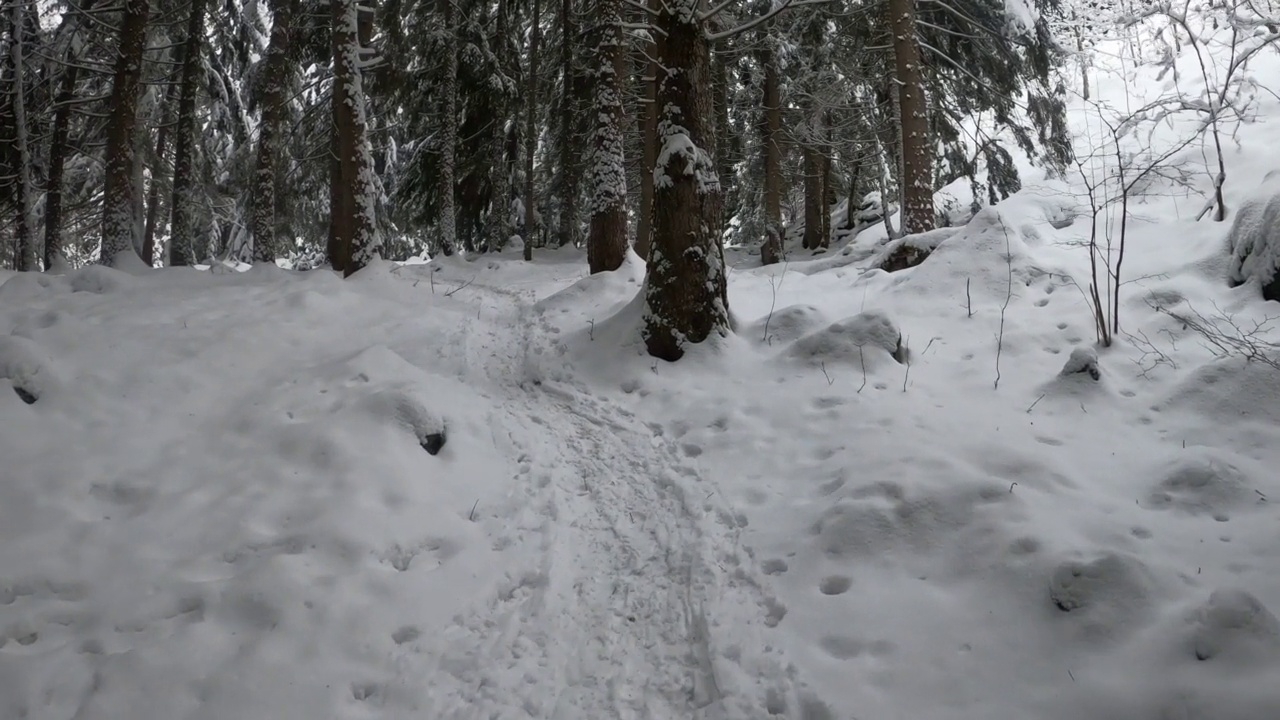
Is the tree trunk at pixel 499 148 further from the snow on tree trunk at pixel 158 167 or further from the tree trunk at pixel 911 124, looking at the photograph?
the tree trunk at pixel 911 124

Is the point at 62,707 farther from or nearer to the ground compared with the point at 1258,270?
nearer to the ground

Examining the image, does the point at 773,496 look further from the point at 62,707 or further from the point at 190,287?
the point at 190,287

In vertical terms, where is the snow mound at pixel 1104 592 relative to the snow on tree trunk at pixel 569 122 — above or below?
below

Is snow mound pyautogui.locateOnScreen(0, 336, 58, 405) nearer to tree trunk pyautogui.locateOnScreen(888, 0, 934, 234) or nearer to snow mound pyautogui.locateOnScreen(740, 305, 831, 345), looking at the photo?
snow mound pyautogui.locateOnScreen(740, 305, 831, 345)

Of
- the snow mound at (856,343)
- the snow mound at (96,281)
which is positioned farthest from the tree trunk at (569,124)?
the snow mound at (856,343)

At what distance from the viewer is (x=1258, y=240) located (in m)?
5.74

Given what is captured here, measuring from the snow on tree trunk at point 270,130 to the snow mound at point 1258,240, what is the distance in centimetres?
1248

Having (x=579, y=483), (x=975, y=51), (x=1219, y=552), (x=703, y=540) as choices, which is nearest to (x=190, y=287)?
(x=579, y=483)

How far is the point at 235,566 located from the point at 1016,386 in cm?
531

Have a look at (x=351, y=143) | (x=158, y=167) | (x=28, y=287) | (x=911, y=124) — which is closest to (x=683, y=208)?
(x=911, y=124)

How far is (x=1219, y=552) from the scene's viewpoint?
9.92ft

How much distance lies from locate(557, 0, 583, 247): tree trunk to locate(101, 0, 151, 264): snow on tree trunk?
7711 millimetres

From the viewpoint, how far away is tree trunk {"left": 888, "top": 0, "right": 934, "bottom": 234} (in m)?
9.49

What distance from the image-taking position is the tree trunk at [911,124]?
9492 millimetres
